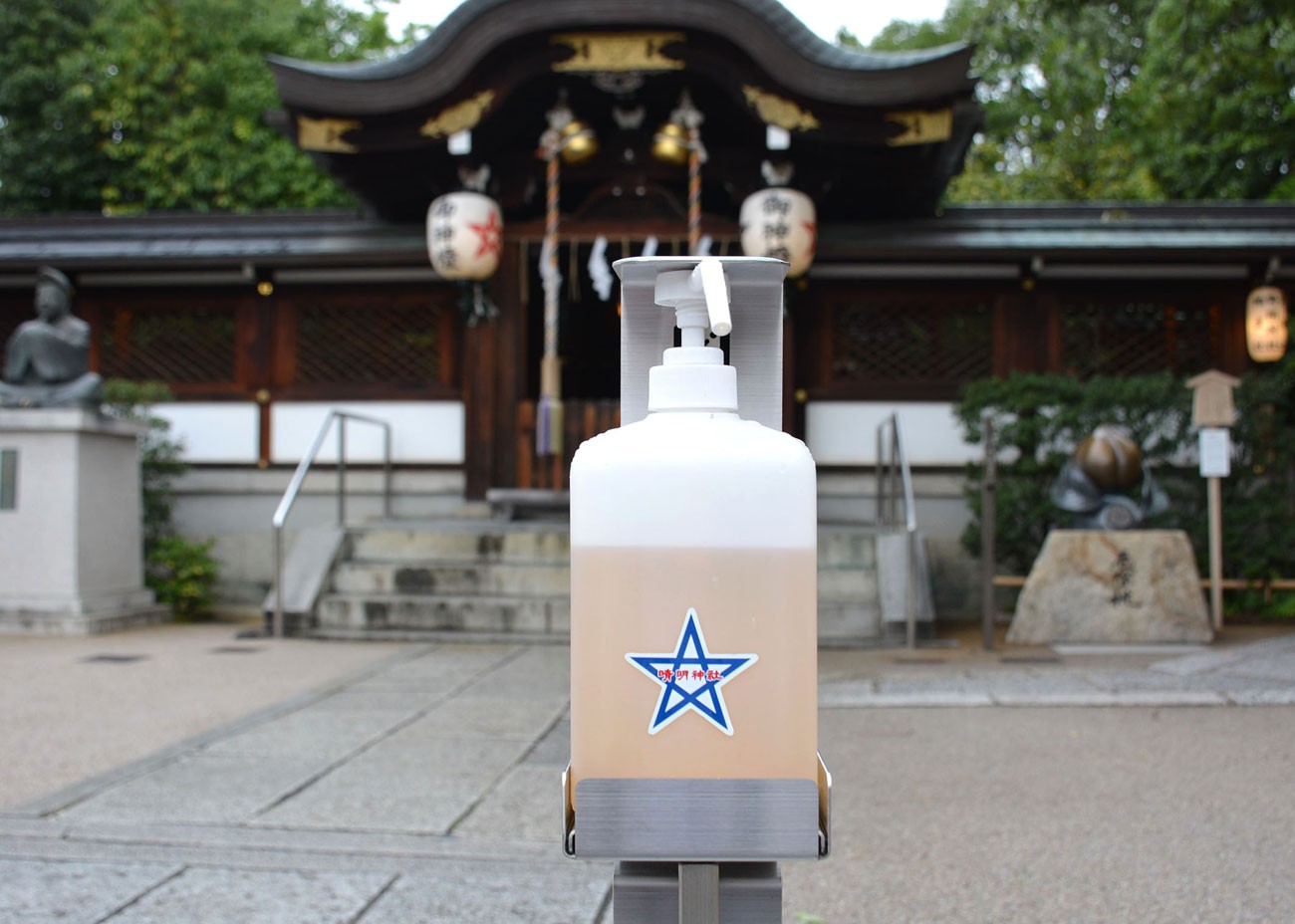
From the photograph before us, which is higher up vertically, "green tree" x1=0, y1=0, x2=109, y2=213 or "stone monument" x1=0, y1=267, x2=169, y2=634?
"green tree" x1=0, y1=0, x2=109, y2=213

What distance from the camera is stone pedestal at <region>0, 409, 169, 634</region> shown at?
846 cm

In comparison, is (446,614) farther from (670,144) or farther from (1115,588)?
(1115,588)

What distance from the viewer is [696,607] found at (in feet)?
3.77

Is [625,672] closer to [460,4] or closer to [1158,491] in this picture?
[1158,491]

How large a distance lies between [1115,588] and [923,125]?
398 cm

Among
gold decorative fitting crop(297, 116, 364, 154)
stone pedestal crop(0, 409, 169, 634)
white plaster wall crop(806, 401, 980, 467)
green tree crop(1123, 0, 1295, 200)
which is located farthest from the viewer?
white plaster wall crop(806, 401, 980, 467)

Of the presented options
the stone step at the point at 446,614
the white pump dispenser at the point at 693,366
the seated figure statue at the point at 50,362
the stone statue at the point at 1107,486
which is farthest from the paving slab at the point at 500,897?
the seated figure statue at the point at 50,362

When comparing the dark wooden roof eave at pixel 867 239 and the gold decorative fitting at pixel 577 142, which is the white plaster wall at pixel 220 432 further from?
the gold decorative fitting at pixel 577 142

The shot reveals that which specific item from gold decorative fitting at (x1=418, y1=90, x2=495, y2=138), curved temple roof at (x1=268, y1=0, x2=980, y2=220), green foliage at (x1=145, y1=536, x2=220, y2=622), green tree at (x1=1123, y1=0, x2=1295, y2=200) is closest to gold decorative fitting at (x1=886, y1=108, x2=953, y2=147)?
curved temple roof at (x1=268, y1=0, x2=980, y2=220)

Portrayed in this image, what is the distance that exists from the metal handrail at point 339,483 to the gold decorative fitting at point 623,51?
360 cm

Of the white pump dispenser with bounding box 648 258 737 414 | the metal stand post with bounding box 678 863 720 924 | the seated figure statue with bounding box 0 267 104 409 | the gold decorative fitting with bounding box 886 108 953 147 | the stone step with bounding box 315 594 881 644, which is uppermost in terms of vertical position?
the gold decorative fitting with bounding box 886 108 953 147

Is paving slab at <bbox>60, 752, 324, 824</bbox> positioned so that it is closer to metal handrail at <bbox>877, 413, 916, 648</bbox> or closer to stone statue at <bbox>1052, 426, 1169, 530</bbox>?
metal handrail at <bbox>877, 413, 916, 648</bbox>

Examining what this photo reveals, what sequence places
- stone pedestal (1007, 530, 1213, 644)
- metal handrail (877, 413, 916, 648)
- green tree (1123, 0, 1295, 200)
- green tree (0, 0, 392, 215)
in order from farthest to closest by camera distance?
green tree (0, 0, 392, 215), green tree (1123, 0, 1295, 200), metal handrail (877, 413, 916, 648), stone pedestal (1007, 530, 1213, 644)

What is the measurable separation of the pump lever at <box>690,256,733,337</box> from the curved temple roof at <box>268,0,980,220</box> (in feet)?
26.7
